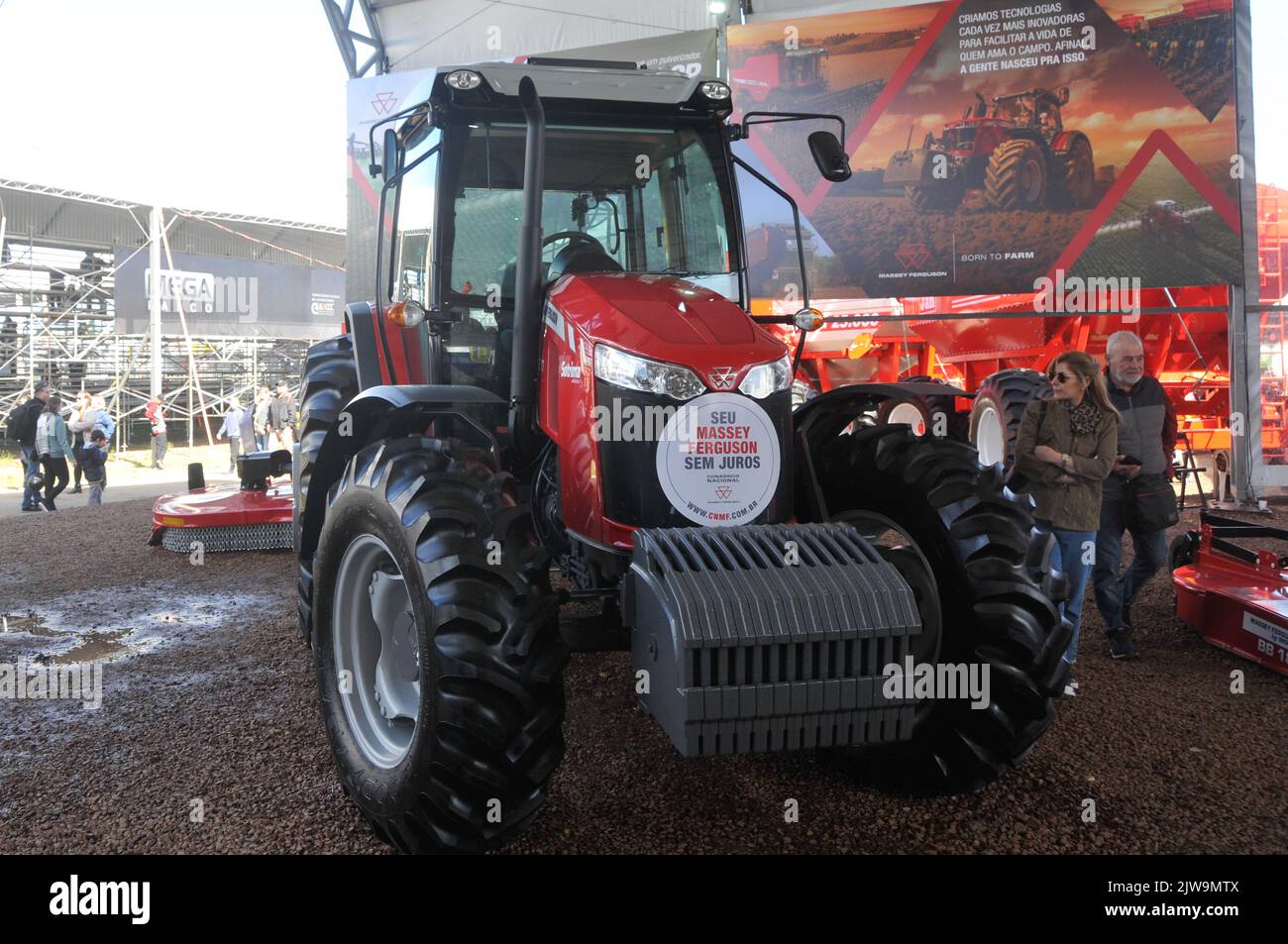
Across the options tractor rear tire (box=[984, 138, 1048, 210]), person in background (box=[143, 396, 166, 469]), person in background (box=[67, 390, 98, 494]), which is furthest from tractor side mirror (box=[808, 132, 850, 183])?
person in background (box=[143, 396, 166, 469])

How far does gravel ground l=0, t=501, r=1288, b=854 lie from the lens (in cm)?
280

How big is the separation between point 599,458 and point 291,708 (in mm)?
1928

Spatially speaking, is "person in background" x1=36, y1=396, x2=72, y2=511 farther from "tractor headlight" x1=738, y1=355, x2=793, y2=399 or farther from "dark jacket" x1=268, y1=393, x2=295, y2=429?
"tractor headlight" x1=738, y1=355, x2=793, y2=399

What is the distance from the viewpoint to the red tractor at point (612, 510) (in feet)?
7.67

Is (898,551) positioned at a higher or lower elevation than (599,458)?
lower

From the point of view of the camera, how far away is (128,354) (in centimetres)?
2405

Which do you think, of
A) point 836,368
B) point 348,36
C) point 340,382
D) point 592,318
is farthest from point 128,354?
point 592,318

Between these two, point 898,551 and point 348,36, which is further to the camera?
point 348,36

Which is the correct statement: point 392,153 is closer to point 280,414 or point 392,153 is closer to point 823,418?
point 823,418

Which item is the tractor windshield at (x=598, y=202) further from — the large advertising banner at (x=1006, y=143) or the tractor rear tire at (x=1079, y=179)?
the tractor rear tire at (x=1079, y=179)

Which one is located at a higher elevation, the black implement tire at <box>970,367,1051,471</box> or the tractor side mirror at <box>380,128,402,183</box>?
the tractor side mirror at <box>380,128,402,183</box>

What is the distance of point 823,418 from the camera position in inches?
133

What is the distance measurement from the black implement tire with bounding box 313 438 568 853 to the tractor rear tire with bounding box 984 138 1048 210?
24.8ft
